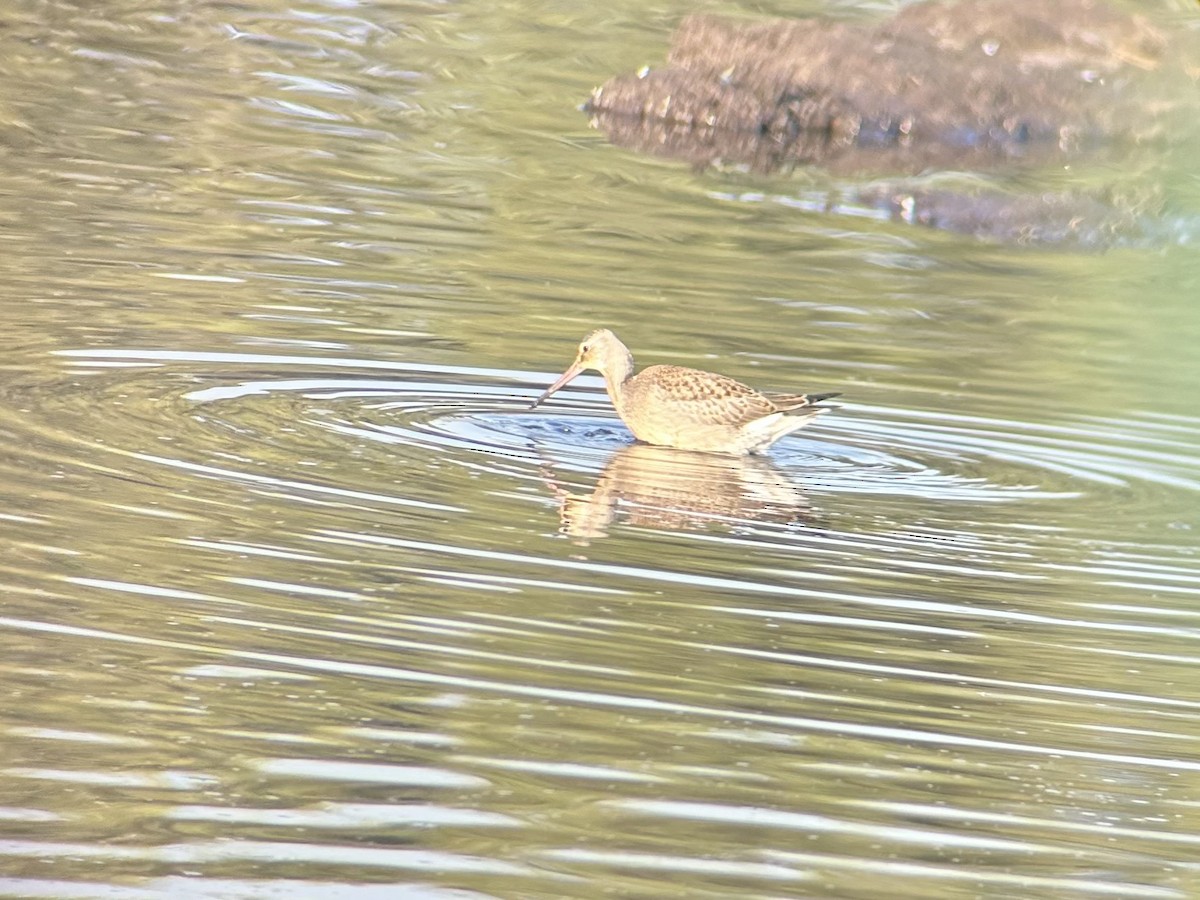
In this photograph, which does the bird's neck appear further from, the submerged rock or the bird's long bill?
the submerged rock

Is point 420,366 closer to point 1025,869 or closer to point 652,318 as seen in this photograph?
point 652,318

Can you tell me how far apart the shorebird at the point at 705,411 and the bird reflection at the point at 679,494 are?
76mm

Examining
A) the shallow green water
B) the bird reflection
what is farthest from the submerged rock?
the bird reflection

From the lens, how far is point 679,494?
9992mm

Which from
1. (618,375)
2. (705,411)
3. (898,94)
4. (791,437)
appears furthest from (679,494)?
(898,94)

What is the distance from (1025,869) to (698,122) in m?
18.3

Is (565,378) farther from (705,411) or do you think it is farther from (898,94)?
(898,94)

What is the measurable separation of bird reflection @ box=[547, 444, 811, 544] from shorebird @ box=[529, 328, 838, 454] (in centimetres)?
8

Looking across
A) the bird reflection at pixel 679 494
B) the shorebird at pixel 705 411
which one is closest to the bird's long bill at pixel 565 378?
the shorebird at pixel 705 411

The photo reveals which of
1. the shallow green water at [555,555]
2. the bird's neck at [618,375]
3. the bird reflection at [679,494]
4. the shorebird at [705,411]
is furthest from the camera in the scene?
the bird's neck at [618,375]

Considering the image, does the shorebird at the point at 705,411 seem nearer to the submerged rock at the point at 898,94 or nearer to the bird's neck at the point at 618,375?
the bird's neck at the point at 618,375

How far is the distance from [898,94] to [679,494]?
1480 centimetres

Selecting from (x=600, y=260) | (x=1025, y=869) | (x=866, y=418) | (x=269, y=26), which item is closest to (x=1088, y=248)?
(x=600, y=260)

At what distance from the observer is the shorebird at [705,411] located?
1101 centimetres
